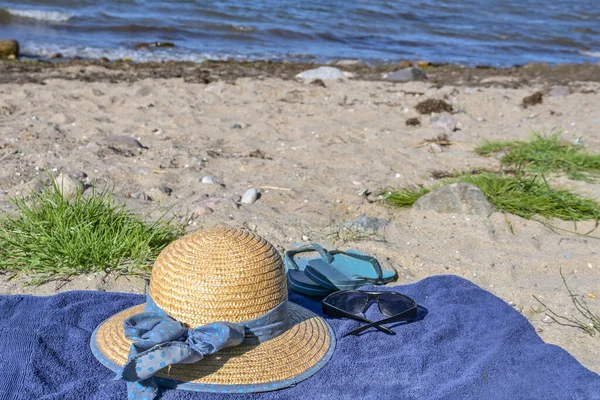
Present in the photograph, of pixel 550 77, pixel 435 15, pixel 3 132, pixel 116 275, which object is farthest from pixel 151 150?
pixel 435 15

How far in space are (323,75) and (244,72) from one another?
1112 millimetres

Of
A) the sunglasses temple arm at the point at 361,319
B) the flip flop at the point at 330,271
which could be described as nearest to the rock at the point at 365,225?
the flip flop at the point at 330,271

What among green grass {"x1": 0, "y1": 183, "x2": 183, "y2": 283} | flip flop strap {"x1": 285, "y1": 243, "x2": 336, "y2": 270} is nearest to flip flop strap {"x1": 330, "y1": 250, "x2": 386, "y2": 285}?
flip flop strap {"x1": 285, "y1": 243, "x2": 336, "y2": 270}

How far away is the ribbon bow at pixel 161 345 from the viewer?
2240 millimetres

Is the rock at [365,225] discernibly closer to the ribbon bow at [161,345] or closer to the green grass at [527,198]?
the green grass at [527,198]

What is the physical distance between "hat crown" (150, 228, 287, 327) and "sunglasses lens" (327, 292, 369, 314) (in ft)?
2.07

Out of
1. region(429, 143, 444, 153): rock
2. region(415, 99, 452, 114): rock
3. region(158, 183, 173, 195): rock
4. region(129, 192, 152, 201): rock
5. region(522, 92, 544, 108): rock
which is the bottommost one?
region(129, 192, 152, 201): rock

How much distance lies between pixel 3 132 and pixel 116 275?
110 inches

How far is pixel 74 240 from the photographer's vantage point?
137 inches

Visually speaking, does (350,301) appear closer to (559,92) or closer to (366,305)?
(366,305)

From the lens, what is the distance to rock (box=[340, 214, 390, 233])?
4168mm

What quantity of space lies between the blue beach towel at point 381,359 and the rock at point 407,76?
660 cm

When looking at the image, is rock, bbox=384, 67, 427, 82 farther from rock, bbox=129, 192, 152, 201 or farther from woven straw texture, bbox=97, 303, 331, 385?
woven straw texture, bbox=97, 303, 331, 385

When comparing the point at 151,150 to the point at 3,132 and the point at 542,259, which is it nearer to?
the point at 3,132
